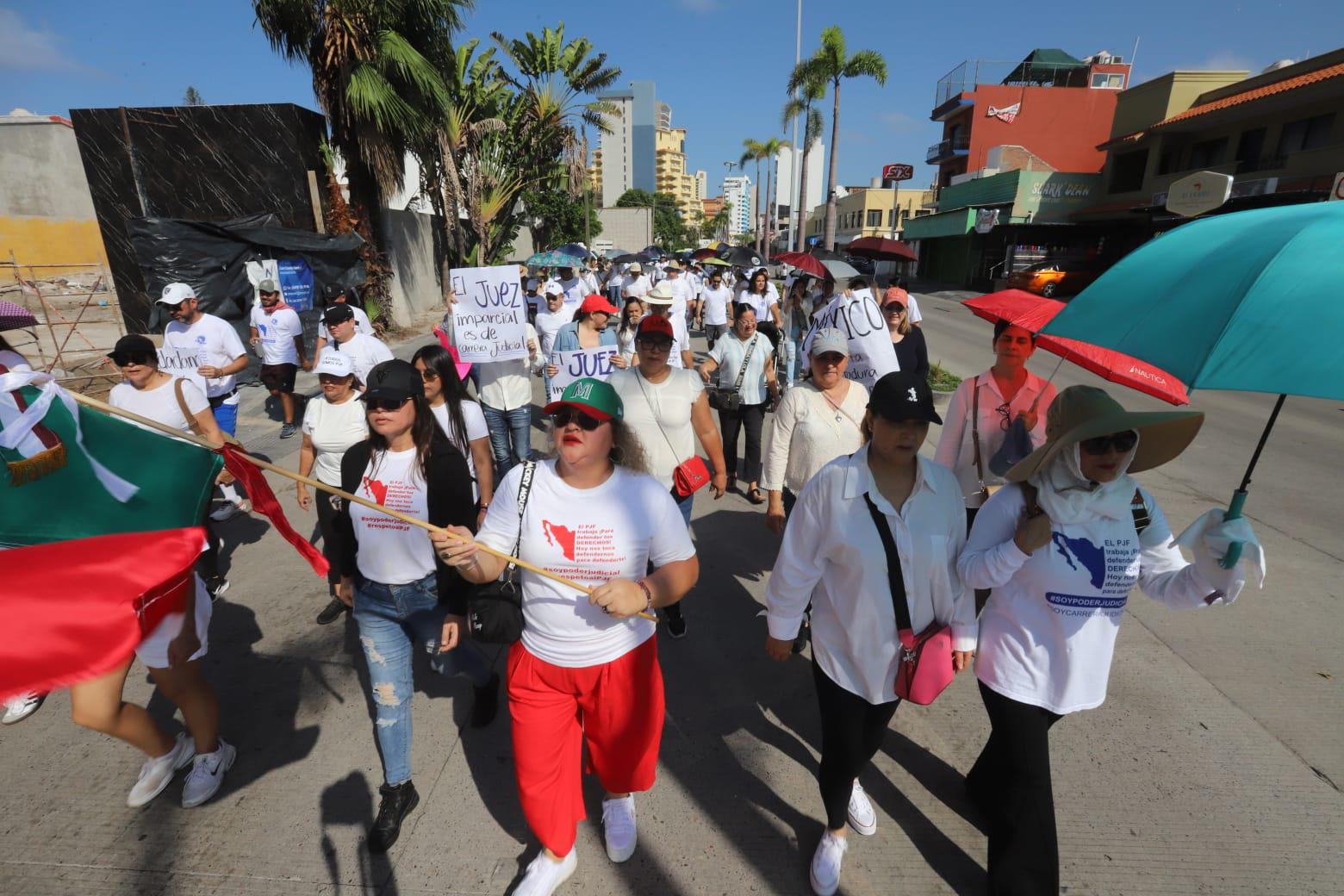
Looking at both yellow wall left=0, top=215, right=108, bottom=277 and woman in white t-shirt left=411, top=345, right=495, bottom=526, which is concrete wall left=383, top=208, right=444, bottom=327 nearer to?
yellow wall left=0, top=215, right=108, bottom=277

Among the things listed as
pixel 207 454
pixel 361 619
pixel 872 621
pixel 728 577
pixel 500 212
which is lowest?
pixel 728 577

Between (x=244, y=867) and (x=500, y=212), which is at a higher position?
(x=500, y=212)

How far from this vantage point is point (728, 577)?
4.79m

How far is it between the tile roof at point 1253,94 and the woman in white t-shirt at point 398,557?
99.3 feet

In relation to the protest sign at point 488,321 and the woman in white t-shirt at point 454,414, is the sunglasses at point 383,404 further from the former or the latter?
the protest sign at point 488,321

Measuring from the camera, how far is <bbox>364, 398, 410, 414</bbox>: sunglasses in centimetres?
246

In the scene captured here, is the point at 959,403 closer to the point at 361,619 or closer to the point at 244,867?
the point at 361,619

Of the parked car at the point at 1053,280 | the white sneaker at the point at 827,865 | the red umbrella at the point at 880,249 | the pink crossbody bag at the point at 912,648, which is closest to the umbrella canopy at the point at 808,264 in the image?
the red umbrella at the point at 880,249

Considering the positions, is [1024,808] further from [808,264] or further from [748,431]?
[808,264]

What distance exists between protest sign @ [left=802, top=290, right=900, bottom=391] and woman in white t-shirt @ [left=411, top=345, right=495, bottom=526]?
238 centimetres

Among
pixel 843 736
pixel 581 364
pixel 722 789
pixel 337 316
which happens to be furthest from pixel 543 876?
pixel 337 316

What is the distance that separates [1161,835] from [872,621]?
5.64ft

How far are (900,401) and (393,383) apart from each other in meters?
1.90

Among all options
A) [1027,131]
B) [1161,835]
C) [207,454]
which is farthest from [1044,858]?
[1027,131]
